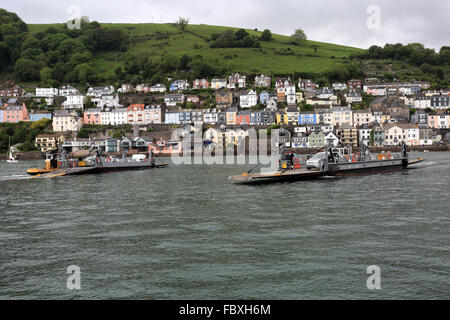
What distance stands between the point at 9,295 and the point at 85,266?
2699 millimetres

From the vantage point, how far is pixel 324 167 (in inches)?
1580

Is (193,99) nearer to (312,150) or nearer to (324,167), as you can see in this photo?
(312,150)

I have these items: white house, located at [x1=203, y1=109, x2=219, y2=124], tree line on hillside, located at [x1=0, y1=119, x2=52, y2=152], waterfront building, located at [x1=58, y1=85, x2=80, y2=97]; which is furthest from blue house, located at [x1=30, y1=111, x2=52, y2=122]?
white house, located at [x1=203, y1=109, x2=219, y2=124]

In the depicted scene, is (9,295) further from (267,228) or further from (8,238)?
(267,228)

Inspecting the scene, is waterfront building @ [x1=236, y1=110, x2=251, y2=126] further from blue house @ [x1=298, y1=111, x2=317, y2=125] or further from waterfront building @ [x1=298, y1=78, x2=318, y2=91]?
waterfront building @ [x1=298, y1=78, x2=318, y2=91]

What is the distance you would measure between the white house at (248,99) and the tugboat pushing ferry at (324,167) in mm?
86282

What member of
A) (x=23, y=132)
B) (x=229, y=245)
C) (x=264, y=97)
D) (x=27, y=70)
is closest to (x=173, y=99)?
(x=264, y=97)

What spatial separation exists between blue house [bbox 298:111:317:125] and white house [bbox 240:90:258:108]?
731 inches

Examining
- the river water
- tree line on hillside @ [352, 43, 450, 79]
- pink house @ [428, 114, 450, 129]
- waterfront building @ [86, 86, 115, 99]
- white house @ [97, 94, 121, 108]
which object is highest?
tree line on hillside @ [352, 43, 450, 79]

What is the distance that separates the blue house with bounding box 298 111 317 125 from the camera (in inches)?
4767

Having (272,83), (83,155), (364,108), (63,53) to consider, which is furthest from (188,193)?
(63,53)

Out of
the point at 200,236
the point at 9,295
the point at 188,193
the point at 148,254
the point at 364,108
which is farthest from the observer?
the point at 364,108

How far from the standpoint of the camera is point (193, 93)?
476 feet

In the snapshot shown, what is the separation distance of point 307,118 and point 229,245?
109270mm
